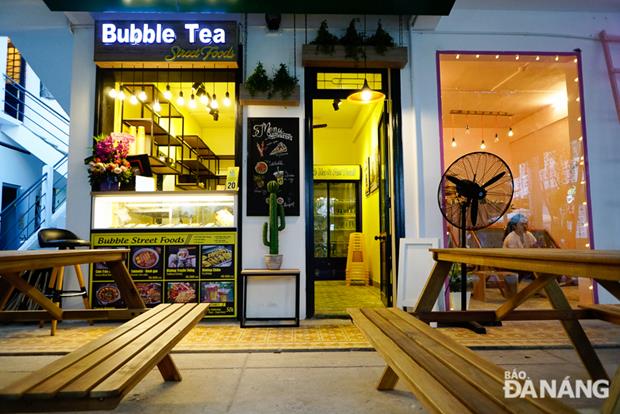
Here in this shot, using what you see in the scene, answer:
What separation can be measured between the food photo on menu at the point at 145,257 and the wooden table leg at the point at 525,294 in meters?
3.40

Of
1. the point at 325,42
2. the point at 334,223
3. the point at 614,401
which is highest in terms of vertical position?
the point at 325,42

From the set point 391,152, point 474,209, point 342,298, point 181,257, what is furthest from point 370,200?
point 181,257

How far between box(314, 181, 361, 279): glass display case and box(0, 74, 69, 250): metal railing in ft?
18.8

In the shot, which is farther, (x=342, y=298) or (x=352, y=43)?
(x=342, y=298)

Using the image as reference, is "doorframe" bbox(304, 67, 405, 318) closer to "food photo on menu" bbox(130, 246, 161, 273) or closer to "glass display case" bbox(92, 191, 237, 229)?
"glass display case" bbox(92, 191, 237, 229)

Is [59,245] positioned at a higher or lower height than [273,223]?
lower

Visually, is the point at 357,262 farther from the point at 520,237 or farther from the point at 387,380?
the point at 387,380

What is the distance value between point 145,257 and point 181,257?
1.32 feet

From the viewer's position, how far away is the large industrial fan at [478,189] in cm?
357

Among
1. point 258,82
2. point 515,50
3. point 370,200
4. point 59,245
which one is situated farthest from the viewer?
point 370,200

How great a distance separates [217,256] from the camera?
4184 mm

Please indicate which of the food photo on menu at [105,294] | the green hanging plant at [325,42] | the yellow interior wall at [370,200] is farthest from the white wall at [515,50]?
the food photo on menu at [105,294]

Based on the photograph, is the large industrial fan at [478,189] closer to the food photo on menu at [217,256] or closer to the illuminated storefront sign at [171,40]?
the food photo on menu at [217,256]

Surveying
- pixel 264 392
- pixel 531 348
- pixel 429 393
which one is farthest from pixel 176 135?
pixel 429 393
